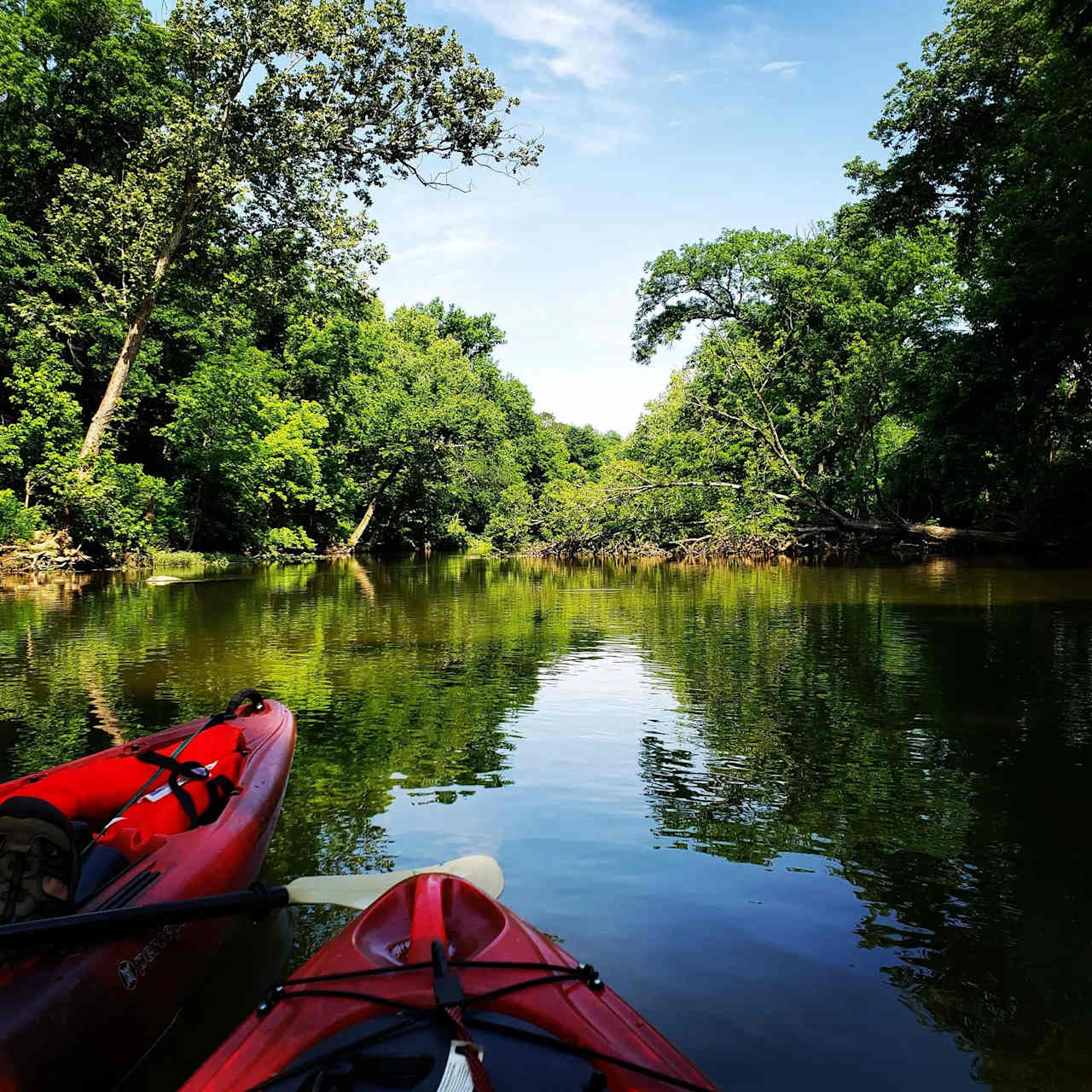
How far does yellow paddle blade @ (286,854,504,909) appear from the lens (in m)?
3.03

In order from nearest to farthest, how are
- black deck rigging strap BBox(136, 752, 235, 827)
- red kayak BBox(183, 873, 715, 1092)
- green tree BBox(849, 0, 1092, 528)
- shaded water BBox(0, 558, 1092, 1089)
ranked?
red kayak BBox(183, 873, 715, 1092), shaded water BBox(0, 558, 1092, 1089), black deck rigging strap BBox(136, 752, 235, 827), green tree BBox(849, 0, 1092, 528)

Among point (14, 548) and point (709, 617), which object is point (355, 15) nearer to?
point (14, 548)

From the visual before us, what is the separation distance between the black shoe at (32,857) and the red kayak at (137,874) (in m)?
0.15

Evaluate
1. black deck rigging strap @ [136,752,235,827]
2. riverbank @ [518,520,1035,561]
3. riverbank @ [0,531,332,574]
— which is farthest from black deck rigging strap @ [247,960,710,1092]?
riverbank @ [518,520,1035,561]

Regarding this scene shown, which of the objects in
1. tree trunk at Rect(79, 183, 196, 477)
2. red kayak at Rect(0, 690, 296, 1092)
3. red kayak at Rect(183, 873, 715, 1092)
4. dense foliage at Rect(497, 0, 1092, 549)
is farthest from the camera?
tree trunk at Rect(79, 183, 196, 477)

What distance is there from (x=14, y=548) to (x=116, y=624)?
10256 mm

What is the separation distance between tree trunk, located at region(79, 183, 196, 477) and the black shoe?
2113cm

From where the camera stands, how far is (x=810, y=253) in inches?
1179

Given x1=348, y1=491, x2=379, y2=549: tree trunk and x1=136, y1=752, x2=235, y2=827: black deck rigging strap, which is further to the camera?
x1=348, y1=491, x2=379, y2=549: tree trunk

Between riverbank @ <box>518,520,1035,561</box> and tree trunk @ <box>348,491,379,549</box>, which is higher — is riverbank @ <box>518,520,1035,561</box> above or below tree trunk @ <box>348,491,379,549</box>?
below

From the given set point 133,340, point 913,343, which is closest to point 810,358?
point 913,343

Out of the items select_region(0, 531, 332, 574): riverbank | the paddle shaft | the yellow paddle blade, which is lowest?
the yellow paddle blade

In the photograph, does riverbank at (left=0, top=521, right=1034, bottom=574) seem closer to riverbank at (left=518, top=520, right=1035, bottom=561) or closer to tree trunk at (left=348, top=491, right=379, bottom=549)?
riverbank at (left=518, top=520, right=1035, bottom=561)

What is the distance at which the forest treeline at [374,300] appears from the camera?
1925cm
